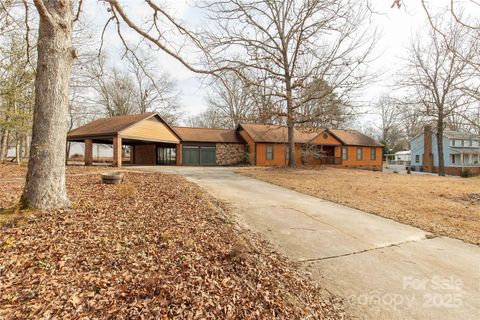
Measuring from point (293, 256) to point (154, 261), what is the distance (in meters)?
2.30

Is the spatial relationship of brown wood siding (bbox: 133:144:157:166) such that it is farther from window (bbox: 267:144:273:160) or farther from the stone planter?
the stone planter

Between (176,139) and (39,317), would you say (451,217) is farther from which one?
(176,139)

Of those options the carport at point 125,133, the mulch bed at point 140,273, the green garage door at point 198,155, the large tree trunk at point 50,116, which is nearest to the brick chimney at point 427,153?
the green garage door at point 198,155

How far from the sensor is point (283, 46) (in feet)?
62.9

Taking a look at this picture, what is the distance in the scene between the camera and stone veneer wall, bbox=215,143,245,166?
2798cm

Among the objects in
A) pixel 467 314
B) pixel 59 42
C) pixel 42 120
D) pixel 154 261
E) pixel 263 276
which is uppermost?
pixel 59 42

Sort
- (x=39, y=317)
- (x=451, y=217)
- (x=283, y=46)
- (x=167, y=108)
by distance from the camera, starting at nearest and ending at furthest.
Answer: (x=39, y=317), (x=451, y=217), (x=283, y=46), (x=167, y=108)

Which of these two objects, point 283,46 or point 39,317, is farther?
point 283,46

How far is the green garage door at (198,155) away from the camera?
26344 millimetres

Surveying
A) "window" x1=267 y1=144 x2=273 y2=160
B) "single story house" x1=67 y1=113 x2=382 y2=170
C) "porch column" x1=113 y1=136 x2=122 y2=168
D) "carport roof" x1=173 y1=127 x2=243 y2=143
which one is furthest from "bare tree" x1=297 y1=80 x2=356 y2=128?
"porch column" x1=113 y1=136 x2=122 y2=168

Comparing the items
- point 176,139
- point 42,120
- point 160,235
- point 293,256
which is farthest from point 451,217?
point 176,139

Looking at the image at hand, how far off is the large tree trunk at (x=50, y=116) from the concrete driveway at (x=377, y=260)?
3.91m

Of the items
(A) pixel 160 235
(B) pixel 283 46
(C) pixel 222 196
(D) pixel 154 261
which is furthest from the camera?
(B) pixel 283 46

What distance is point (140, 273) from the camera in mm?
3033
